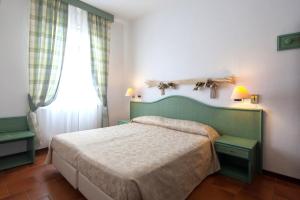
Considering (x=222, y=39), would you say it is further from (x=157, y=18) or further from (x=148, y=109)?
(x=148, y=109)

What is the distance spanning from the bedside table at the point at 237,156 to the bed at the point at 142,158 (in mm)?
149

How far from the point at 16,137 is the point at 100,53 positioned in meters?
2.24

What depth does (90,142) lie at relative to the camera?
2232 millimetres

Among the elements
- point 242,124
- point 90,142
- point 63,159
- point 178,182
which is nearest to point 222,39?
point 242,124

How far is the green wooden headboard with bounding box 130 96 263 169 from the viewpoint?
8.11ft

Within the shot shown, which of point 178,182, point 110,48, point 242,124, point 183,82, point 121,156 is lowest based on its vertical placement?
point 178,182

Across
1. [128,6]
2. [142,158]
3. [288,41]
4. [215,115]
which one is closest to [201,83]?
[215,115]

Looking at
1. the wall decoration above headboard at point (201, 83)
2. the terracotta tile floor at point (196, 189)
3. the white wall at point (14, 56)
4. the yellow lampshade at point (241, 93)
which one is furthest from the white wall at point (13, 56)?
the yellow lampshade at point (241, 93)

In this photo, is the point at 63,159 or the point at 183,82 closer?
the point at 63,159

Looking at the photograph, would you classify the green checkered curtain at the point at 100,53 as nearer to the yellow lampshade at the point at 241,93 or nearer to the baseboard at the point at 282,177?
the yellow lampshade at the point at 241,93

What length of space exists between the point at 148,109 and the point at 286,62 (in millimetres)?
2537

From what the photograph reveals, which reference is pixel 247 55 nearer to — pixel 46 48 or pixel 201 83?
pixel 201 83

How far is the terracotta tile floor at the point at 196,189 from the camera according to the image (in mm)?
1977

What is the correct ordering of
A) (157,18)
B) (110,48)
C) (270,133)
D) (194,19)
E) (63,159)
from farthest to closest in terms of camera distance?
1. (110,48)
2. (157,18)
3. (194,19)
4. (270,133)
5. (63,159)
